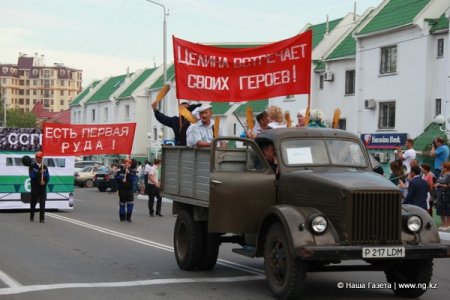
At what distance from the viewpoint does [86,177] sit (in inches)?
2032

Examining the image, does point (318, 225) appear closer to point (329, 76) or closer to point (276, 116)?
point (276, 116)

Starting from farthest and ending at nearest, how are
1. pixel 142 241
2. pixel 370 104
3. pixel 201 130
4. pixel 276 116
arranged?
pixel 370 104 → pixel 142 241 → pixel 276 116 → pixel 201 130

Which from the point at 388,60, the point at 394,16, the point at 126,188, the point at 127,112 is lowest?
the point at 126,188

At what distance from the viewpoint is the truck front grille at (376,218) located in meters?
8.45

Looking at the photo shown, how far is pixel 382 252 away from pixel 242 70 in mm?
4260

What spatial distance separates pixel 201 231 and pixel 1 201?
48.5ft

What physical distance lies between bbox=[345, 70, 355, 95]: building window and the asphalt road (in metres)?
25.1

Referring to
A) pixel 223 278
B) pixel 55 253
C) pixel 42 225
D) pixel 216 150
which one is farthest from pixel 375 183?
pixel 42 225

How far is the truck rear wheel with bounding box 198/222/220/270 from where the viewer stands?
11.0 m

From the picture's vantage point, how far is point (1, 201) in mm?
24312

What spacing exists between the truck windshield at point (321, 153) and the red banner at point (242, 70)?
1.77 metres

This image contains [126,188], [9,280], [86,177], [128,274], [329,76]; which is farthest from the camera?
[86,177]

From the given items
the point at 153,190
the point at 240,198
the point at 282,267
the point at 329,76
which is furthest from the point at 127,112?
the point at 282,267

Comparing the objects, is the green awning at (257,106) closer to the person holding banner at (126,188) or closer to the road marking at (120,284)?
the person holding banner at (126,188)
